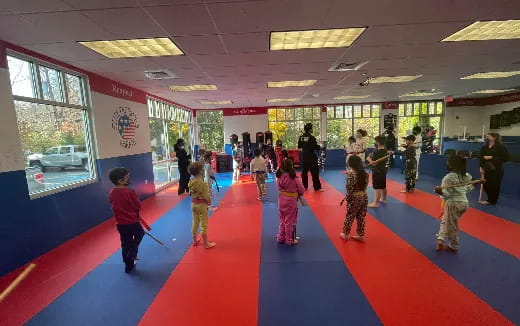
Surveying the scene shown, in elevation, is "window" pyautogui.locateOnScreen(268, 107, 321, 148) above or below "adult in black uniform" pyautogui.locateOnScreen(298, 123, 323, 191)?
above

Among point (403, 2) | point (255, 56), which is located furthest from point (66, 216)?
point (403, 2)

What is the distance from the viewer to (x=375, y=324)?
218cm

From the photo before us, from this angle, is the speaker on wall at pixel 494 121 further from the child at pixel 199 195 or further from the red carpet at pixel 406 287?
the child at pixel 199 195

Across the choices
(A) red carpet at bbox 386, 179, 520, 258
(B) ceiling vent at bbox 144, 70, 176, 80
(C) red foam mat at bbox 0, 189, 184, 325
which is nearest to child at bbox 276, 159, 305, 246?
(C) red foam mat at bbox 0, 189, 184, 325

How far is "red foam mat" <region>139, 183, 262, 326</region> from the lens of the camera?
234 cm

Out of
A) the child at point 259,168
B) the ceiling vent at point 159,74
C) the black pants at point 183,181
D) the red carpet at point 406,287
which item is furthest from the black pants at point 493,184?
the black pants at point 183,181

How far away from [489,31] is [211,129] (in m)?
10.9

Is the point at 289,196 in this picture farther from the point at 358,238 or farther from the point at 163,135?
the point at 163,135

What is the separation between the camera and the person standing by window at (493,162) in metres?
5.05

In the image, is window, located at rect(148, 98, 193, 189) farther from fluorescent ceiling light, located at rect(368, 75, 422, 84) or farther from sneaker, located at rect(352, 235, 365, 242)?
fluorescent ceiling light, located at rect(368, 75, 422, 84)

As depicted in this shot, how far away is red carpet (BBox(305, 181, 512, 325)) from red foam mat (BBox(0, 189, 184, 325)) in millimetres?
3363

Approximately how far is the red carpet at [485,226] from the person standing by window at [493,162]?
0.71m

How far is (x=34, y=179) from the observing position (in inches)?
151

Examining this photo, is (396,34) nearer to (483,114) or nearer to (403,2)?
(403,2)
